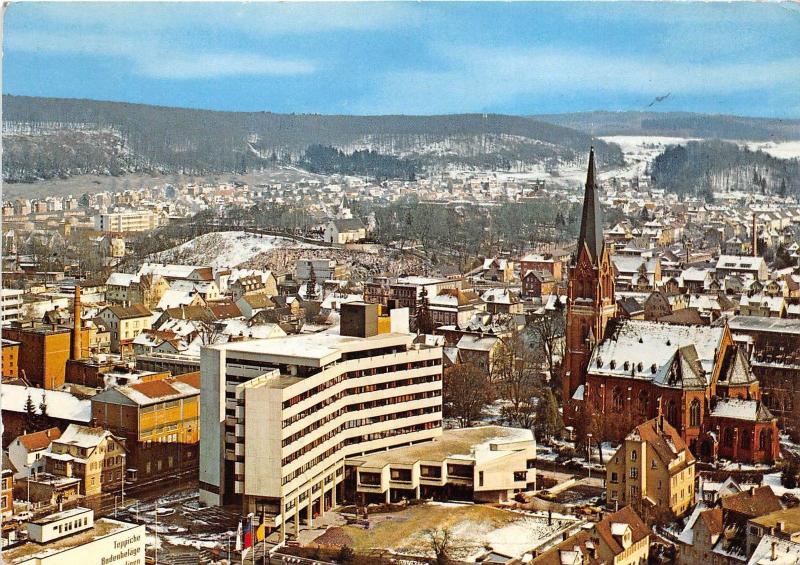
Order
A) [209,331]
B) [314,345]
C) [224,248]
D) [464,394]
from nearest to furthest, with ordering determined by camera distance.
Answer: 1. [314,345]
2. [464,394]
3. [209,331]
4. [224,248]

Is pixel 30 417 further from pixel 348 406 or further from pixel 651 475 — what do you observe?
pixel 651 475

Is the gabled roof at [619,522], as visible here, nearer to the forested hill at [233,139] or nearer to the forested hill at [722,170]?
the forested hill at [233,139]

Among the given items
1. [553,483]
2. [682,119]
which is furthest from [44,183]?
[553,483]

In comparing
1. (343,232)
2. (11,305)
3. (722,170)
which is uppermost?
(722,170)

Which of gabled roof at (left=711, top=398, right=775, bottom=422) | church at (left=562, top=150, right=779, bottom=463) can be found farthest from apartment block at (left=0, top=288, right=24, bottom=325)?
gabled roof at (left=711, top=398, right=775, bottom=422)

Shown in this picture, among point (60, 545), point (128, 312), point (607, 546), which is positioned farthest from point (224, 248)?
point (60, 545)

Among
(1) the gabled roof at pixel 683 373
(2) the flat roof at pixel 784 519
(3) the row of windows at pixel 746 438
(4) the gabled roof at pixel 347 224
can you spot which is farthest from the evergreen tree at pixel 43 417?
(4) the gabled roof at pixel 347 224

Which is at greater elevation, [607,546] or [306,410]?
[306,410]
